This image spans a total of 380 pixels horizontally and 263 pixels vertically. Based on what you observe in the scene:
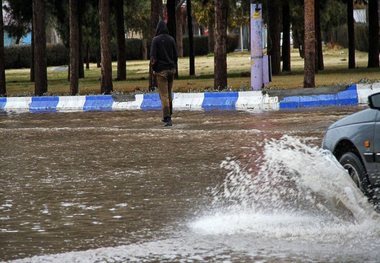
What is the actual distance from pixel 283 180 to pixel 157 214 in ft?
7.53

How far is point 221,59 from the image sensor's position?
28.2 meters

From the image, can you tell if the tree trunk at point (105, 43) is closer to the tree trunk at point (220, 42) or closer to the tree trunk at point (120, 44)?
the tree trunk at point (220, 42)

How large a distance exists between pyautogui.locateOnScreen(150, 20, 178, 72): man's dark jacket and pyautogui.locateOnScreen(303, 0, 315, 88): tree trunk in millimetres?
6649

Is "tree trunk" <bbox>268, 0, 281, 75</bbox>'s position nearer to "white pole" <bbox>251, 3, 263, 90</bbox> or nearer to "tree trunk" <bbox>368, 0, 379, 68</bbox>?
"tree trunk" <bbox>368, 0, 379, 68</bbox>

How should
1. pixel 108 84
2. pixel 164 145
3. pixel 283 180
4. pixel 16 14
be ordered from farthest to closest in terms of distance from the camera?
pixel 16 14, pixel 108 84, pixel 164 145, pixel 283 180

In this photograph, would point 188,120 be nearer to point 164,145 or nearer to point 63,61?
point 164,145

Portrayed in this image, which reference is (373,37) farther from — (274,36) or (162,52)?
(162,52)

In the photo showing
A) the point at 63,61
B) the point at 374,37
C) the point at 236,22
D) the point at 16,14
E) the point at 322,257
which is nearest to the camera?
the point at 322,257

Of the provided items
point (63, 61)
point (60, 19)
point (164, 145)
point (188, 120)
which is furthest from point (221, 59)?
point (63, 61)

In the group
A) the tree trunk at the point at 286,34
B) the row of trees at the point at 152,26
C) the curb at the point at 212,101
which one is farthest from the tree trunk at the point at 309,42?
the tree trunk at the point at 286,34

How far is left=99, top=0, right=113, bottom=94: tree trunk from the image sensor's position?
3003 cm

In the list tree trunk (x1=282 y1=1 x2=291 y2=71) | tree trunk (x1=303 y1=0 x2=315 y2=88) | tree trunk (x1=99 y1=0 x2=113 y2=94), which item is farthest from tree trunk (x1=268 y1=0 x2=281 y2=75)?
tree trunk (x1=303 y1=0 x2=315 y2=88)

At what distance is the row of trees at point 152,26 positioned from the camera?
2795 centimetres

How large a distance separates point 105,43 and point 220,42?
4049mm
